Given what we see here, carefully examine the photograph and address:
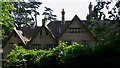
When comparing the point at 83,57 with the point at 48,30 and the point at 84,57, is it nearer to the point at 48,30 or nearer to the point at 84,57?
the point at 84,57

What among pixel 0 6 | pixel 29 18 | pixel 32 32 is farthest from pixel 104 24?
pixel 29 18

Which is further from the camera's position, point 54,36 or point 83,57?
point 54,36

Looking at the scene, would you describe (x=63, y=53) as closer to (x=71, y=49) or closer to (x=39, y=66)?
(x=71, y=49)

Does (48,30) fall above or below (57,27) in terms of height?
above

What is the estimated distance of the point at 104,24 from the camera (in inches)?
651

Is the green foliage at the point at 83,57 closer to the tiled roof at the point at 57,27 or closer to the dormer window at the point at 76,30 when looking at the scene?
the dormer window at the point at 76,30

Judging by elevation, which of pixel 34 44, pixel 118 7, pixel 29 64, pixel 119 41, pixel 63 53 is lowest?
pixel 34 44

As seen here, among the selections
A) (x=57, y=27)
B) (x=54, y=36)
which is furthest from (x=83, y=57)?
(x=57, y=27)

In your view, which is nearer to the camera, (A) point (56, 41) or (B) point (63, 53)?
(B) point (63, 53)

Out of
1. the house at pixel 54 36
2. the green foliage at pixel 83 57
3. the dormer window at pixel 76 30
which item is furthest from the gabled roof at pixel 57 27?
the green foliage at pixel 83 57

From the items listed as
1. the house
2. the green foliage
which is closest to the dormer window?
the house

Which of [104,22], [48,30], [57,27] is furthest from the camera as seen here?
[57,27]

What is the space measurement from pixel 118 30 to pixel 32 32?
124ft

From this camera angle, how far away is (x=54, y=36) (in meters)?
47.8
